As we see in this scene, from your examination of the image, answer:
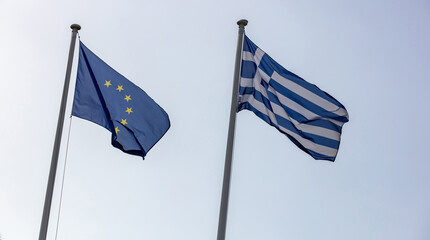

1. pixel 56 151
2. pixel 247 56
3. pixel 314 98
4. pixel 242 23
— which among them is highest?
pixel 242 23

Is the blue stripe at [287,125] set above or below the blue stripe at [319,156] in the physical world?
above

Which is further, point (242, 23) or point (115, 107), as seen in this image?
point (115, 107)

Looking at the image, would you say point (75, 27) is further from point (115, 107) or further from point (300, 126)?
point (300, 126)

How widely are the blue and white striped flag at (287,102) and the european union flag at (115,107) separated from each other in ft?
7.62

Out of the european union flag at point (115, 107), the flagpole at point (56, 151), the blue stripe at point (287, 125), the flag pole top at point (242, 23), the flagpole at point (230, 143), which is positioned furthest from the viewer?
the european union flag at point (115, 107)

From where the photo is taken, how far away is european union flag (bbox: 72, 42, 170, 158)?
13727mm

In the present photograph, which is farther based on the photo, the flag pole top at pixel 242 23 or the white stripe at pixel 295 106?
the white stripe at pixel 295 106

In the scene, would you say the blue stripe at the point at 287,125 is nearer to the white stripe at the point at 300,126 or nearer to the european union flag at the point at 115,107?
the white stripe at the point at 300,126

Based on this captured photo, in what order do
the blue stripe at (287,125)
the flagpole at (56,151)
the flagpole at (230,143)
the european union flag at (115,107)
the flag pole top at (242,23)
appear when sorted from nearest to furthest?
the flagpole at (230,143) → the flagpole at (56,151) → the flag pole top at (242,23) → the blue stripe at (287,125) → the european union flag at (115,107)

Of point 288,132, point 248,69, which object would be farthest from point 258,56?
point 288,132

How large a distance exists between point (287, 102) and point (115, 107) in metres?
4.08

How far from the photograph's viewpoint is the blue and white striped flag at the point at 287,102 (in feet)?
44.8

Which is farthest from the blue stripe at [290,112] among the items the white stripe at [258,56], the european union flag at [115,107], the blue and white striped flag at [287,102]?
the european union flag at [115,107]

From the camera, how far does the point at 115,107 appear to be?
13875 millimetres
